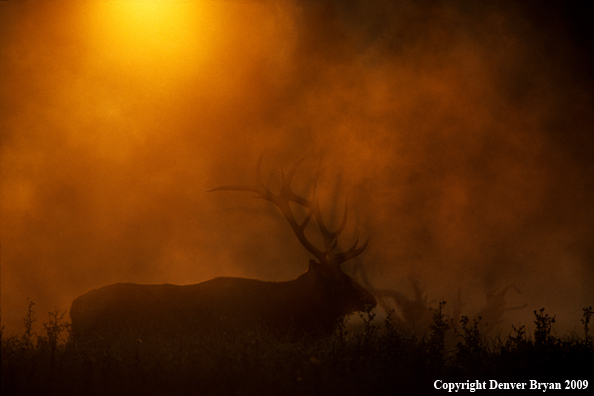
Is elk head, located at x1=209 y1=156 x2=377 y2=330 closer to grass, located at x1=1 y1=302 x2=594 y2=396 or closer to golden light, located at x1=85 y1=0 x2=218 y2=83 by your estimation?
grass, located at x1=1 y1=302 x2=594 y2=396

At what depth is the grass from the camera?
2.71 m

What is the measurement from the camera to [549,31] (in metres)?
5.74

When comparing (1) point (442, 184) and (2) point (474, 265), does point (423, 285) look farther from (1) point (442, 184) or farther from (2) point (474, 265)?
(1) point (442, 184)

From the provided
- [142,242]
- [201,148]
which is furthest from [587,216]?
[142,242]

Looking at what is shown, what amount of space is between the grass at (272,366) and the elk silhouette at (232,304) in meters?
0.70

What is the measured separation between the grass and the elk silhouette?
704 millimetres

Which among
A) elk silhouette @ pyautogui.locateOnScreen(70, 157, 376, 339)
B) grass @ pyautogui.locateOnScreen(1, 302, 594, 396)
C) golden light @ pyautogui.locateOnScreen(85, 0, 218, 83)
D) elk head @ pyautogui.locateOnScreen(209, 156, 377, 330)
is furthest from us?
golden light @ pyautogui.locateOnScreen(85, 0, 218, 83)

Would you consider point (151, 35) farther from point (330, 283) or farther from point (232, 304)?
point (330, 283)

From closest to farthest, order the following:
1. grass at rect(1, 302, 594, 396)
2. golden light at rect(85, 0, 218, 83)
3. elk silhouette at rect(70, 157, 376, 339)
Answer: grass at rect(1, 302, 594, 396)
elk silhouette at rect(70, 157, 376, 339)
golden light at rect(85, 0, 218, 83)

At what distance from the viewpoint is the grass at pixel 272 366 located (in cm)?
271

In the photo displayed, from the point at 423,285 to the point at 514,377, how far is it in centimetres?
258

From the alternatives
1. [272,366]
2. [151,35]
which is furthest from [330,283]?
[151,35]

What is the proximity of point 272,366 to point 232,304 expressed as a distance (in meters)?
→ 1.54

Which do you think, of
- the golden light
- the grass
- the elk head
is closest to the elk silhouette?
the elk head
